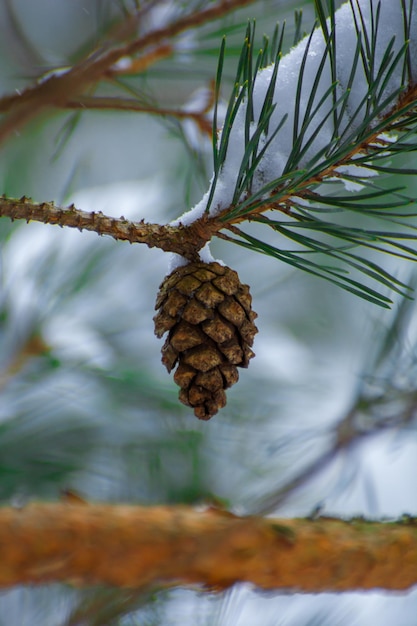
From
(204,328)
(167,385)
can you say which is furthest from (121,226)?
→ (167,385)

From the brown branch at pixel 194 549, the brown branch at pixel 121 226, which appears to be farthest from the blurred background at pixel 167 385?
the brown branch at pixel 121 226

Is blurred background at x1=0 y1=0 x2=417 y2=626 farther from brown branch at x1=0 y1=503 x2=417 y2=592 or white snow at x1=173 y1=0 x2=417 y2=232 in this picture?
white snow at x1=173 y1=0 x2=417 y2=232

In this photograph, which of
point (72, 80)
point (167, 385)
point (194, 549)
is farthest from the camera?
point (167, 385)

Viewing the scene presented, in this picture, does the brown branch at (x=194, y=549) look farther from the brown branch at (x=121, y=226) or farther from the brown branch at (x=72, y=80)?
the brown branch at (x=72, y=80)

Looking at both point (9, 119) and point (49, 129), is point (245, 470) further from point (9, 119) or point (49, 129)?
point (49, 129)

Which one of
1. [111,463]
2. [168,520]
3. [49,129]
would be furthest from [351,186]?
[49,129]

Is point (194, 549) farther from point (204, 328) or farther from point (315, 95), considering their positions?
point (315, 95)

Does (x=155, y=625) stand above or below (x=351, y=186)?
below
